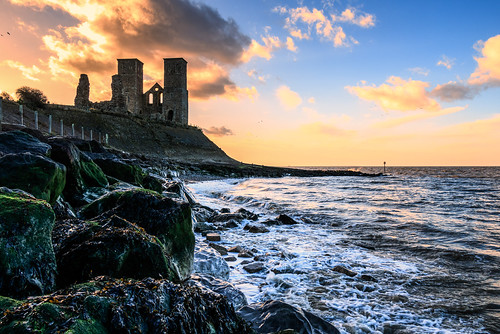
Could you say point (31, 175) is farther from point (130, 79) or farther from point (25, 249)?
point (130, 79)

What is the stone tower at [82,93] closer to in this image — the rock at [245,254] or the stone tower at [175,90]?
the stone tower at [175,90]

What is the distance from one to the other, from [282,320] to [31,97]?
51.5 m

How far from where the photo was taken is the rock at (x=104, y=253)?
2.53 m

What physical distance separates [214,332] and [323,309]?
2468 mm

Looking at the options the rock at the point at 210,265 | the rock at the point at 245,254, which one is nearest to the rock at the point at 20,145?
the rock at the point at 210,265

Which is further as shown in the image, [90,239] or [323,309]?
[323,309]

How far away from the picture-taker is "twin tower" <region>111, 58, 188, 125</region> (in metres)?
55.8

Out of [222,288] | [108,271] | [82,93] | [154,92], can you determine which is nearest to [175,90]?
[154,92]

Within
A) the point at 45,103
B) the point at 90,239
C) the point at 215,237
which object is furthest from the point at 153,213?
the point at 45,103

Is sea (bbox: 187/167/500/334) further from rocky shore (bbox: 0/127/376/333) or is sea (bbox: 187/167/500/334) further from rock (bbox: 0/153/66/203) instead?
rock (bbox: 0/153/66/203)

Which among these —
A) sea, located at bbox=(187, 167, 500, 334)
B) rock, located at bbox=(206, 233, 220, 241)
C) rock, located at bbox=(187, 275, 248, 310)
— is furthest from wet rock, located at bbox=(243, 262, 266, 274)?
rock, located at bbox=(206, 233, 220, 241)

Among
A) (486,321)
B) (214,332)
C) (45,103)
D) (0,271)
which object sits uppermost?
(45,103)

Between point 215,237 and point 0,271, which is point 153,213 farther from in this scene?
point 215,237

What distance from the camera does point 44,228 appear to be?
2.43 metres
